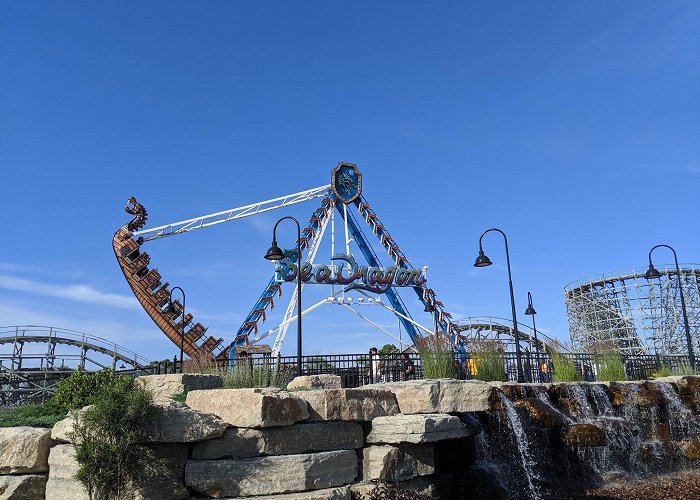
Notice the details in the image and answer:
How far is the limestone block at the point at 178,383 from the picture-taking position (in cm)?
979

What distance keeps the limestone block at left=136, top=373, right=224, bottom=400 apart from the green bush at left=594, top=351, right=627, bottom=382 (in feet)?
36.6

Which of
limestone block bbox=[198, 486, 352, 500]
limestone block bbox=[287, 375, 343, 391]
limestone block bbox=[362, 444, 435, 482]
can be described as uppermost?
limestone block bbox=[287, 375, 343, 391]

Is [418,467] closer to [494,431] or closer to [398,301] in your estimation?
[494,431]

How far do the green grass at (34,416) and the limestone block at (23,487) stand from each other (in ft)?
3.10

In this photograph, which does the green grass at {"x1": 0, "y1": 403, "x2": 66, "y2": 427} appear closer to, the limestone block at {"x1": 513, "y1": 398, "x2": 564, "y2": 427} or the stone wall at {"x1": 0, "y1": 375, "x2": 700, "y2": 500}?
the stone wall at {"x1": 0, "y1": 375, "x2": 700, "y2": 500}

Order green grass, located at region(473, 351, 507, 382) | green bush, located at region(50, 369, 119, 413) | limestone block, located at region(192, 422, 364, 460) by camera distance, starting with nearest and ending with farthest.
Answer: limestone block, located at region(192, 422, 364, 460) < green bush, located at region(50, 369, 119, 413) < green grass, located at region(473, 351, 507, 382)

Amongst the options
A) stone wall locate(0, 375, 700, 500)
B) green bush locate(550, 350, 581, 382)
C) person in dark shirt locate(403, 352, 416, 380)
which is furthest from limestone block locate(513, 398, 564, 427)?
person in dark shirt locate(403, 352, 416, 380)

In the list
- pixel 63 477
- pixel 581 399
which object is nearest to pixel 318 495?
pixel 63 477

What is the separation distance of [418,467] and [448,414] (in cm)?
111

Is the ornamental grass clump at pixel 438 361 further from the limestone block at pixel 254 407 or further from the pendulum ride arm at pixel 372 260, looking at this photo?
the pendulum ride arm at pixel 372 260

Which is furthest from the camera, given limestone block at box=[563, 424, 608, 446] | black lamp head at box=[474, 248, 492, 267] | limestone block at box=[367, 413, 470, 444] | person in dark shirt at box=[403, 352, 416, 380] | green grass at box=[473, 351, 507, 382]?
black lamp head at box=[474, 248, 492, 267]

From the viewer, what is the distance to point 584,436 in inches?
417

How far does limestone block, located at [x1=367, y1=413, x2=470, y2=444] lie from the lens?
8469 mm

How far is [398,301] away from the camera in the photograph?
31.6m
